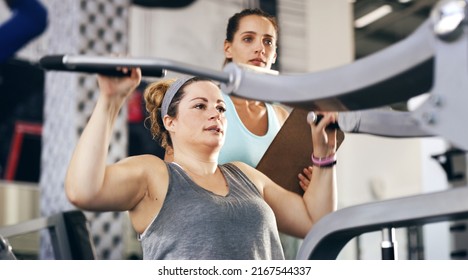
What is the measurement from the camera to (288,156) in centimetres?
124

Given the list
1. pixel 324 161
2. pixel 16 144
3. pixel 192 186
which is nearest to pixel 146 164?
pixel 192 186

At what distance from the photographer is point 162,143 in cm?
125

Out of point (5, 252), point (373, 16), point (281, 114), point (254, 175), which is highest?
point (373, 16)

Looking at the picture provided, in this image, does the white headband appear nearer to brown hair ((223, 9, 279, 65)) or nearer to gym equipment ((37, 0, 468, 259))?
brown hair ((223, 9, 279, 65))

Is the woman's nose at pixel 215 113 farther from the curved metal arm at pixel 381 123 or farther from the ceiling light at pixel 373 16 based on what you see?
the ceiling light at pixel 373 16

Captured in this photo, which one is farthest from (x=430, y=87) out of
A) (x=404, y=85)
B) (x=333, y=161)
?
(x=333, y=161)

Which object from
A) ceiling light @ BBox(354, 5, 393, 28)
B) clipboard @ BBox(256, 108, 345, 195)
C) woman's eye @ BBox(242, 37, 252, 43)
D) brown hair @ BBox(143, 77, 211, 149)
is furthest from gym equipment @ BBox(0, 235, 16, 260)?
ceiling light @ BBox(354, 5, 393, 28)

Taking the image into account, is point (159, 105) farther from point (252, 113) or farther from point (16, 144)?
point (16, 144)

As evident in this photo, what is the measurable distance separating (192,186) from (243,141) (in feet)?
0.50

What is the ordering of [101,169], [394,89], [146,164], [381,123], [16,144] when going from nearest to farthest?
[394,89], [381,123], [101,169], [146,164], [16,144]

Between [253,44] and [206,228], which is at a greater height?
[253,44]

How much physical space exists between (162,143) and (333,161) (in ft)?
0.98

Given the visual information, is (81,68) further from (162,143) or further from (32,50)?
(32,50)

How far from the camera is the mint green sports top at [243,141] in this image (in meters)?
1.23
